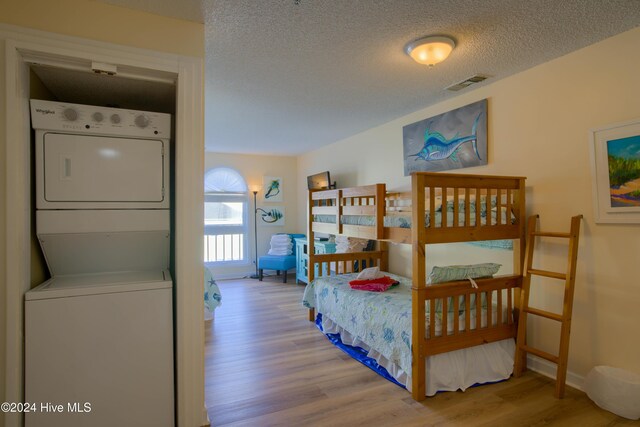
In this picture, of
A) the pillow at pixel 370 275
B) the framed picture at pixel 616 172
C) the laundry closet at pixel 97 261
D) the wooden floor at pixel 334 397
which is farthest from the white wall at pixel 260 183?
the framed picture at pixel 616 172

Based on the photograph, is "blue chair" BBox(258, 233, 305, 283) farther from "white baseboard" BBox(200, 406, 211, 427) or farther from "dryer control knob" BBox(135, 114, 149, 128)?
"dryer control knob" BBox(135, 114, 149, 128)

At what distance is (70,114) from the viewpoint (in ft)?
5.67

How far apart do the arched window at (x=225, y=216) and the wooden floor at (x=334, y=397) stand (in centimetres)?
314

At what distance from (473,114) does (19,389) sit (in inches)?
143

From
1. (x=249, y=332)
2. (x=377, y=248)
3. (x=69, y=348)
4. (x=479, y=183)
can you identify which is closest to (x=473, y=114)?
(x=479, y=183)

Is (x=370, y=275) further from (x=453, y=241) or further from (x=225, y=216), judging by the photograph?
(x=225, y=216)

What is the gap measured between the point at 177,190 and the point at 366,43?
5.02 ft

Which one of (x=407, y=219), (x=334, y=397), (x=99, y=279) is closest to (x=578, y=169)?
(x=407, y=219)

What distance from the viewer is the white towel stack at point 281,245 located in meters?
6.08

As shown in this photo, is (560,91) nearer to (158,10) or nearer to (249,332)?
(158,10)

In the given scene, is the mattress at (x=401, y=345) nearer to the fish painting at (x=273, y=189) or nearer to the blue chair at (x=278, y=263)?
the blue chair at (x=278, y=263)

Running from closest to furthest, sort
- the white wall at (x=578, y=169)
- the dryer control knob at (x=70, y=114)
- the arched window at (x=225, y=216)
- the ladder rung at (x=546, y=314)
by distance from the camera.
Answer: the dryer control knob at (x=70, y=114) → the white wall at (x=578, y=169) → the ladder rung at (x=546, y=314) → the arched window at (x=225, y=216)

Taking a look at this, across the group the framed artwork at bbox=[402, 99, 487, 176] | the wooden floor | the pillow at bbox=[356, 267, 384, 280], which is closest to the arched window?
the wooden floor

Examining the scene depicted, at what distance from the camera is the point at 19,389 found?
1579 mm
